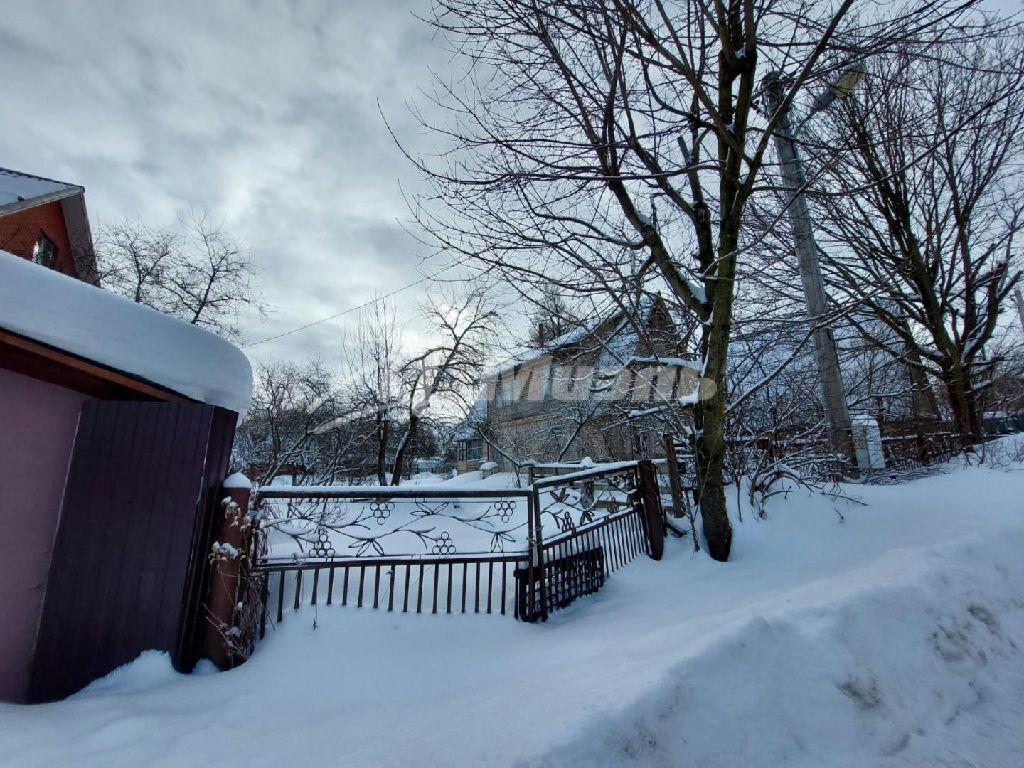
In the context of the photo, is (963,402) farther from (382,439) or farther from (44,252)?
(44,252)

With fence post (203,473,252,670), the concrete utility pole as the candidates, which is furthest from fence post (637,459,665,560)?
fence post (203,473,252,670)

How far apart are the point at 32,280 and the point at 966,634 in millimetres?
6016

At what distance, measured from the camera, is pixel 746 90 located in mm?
4746

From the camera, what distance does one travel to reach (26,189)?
41.2 feet

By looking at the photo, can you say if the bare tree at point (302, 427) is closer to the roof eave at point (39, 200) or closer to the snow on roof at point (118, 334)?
the roof eave at point (39, 200)

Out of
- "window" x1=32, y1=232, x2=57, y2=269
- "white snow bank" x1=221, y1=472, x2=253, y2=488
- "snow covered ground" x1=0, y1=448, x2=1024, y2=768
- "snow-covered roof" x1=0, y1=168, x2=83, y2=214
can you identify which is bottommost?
"snow covered ground" x1=0, y1=448, x2=1024, y2=768

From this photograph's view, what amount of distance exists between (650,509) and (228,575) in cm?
427

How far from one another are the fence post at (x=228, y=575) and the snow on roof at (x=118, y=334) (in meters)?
0.71

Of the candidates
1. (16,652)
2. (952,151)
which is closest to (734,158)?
(16,652)

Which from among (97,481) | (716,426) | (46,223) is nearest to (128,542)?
(97,481)

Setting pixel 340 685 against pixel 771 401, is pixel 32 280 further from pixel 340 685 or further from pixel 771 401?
pixel 771 401

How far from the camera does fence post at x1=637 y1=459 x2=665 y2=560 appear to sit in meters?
5.41

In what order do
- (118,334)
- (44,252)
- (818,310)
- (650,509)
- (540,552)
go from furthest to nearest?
(44,252) → (818,310) → (650,509) → (540,552) → (118,334)

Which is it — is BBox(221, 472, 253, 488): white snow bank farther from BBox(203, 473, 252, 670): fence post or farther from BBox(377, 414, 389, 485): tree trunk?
BBox(377, 414, 389, 485): tree trunk
